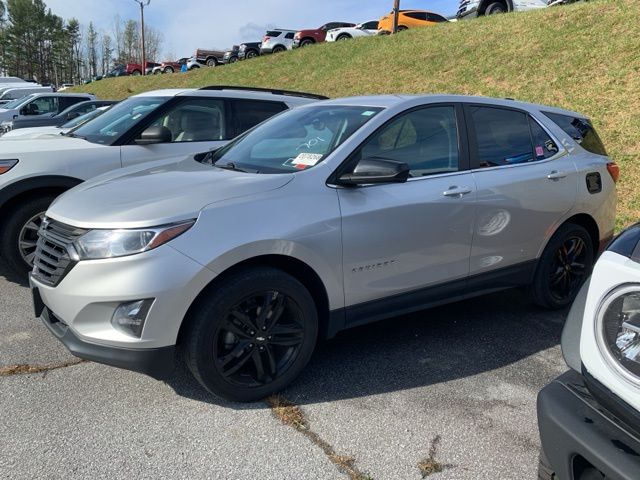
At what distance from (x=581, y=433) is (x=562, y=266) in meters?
3.02

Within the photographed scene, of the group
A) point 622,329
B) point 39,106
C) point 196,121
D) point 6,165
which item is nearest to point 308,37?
point 39,106

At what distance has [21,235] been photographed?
462cm

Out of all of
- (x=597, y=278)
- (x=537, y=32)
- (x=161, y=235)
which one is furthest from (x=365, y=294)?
(x=537, y=32)

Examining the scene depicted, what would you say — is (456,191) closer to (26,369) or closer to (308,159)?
(308,159)

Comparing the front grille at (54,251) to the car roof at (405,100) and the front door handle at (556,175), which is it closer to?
the car roof at (405,100)

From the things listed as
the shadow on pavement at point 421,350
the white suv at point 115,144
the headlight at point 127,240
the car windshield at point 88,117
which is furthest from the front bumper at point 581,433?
the car windshield at point 88,117

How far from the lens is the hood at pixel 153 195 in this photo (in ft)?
9.04

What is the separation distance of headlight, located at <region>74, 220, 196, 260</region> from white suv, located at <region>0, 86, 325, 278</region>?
2.29 meters

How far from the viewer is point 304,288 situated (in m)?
3.04

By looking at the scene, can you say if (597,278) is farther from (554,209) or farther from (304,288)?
(554,209)

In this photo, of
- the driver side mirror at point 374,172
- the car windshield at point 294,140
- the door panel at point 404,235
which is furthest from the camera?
the car windshield at point 294,140

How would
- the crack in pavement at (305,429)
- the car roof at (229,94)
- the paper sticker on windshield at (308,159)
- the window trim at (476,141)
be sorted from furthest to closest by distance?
1. the car roof at (229,94)
2. the window trim at (476,141)
3. the paper sticker on windshield at (308,159)
4. the crack in pavement at (305,429)

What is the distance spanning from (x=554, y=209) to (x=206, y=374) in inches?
111

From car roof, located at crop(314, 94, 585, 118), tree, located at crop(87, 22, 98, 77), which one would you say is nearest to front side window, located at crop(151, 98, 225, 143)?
car roof, located at crop(314, 94, 585, 118)
